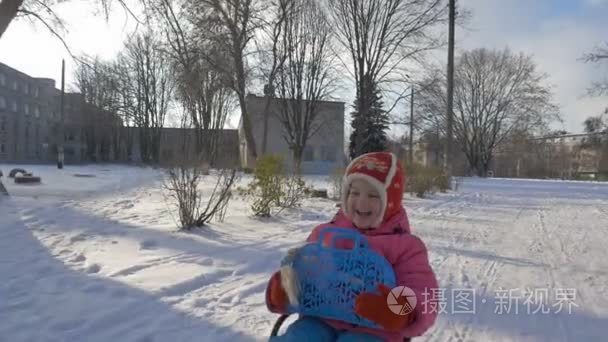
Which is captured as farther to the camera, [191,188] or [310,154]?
[310,154]

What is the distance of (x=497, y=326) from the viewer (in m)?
3.95

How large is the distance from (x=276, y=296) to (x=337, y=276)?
Result: 0.39 meters

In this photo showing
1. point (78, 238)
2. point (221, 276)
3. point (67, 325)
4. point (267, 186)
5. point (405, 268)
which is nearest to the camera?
point (405, 268)

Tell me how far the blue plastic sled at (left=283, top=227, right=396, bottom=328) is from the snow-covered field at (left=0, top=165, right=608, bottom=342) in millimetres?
1365

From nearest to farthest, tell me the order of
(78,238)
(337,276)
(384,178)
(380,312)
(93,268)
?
(380,312) → (337,276) → (384,178) → (93,268) → (78,238)

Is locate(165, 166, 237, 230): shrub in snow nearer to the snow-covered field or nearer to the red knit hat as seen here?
the snow-covered field

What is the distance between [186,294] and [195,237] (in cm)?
291

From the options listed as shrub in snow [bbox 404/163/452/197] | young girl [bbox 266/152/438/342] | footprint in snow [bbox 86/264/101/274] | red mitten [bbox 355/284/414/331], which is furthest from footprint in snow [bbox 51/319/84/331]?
shrub in snow [bbox 404/163/452/197]

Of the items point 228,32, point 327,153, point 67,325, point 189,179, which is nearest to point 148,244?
point 189,179

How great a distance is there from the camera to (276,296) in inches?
100

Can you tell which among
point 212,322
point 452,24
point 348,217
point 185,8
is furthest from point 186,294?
point 452,24

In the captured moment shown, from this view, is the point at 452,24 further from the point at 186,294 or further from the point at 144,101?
the point at 144,101

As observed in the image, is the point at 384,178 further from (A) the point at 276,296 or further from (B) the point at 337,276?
(A) the point at 276,296

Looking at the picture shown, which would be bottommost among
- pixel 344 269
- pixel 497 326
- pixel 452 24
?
pixel 497 326
